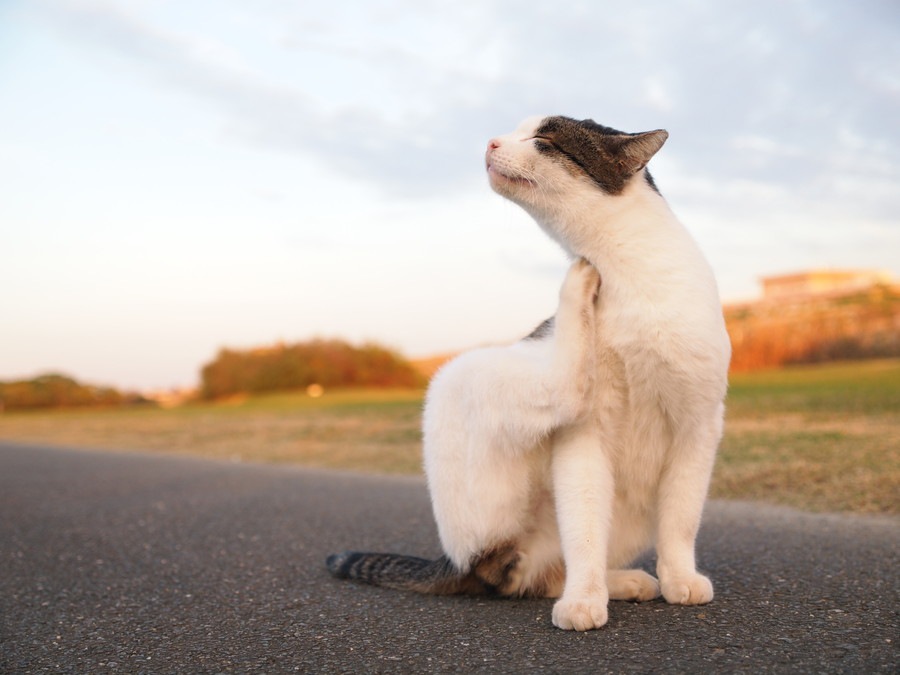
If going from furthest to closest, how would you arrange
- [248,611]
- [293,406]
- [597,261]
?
1. [293,406]
2. [248,611]
3. [597,261]

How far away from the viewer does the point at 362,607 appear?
Answer: 299 centimetres

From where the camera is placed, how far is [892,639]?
234 centimetres

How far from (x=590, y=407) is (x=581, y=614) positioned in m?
0.65

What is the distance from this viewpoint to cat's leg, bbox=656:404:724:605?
2.67 metres

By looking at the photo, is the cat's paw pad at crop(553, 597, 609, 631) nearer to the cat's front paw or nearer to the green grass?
the cat's front paw

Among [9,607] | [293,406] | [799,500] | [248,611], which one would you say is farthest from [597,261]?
[293,406]

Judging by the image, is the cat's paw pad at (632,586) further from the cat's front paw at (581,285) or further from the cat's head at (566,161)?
the cat's head at (566,161)

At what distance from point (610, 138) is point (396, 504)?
3697 millimetres

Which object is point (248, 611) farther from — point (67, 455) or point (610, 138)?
point (67, 455)

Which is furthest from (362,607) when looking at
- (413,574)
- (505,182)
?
(505,182)

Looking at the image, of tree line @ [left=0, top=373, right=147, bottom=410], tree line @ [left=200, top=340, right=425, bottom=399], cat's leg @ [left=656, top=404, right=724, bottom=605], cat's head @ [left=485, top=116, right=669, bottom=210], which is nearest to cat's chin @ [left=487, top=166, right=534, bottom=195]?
cat's head @ [left=485, top=116, right=669, bottom=210]

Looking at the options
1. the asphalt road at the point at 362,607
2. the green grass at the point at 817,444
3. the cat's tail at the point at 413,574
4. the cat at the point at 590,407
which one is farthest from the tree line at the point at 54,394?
Answer: the cat at the point at 590,407

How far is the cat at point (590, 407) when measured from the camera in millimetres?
2490

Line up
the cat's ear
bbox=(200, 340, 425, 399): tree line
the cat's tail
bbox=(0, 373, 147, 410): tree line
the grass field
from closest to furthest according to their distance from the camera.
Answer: the cat's ear
the cat's tail
the grass field
bbox=(200, 340, 425, 399): tree line
bbox=(0, 373, 147, 410): tree line
